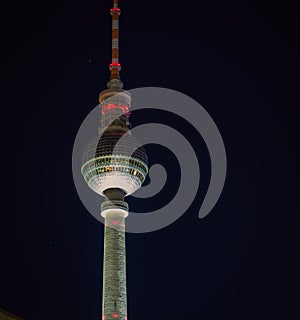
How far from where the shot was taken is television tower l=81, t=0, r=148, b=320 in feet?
467

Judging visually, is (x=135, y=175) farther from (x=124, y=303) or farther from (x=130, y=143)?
(x=124, y=303)

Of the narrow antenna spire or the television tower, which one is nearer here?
A: the television tower

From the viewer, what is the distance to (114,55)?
165 m

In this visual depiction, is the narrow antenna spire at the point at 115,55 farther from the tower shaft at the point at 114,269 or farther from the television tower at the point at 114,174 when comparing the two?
the tower shaft at the point at 114,269

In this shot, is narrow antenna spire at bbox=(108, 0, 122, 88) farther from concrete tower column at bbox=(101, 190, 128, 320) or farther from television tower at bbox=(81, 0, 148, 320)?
concrete tower column at bbox=(101, 190, 128, 320)

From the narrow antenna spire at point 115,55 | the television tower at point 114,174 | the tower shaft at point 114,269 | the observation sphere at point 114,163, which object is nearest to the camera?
the tower shaft at point 114,269

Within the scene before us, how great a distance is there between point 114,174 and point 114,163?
2.18 metres

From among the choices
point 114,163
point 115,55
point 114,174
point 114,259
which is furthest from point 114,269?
point 115,55

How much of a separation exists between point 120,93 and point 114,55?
863 centimetres

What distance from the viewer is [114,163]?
152500 mm

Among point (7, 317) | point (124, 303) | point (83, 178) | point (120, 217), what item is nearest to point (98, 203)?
point (83, 178)

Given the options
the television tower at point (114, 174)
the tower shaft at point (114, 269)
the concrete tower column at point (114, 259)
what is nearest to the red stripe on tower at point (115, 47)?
the television tower at point (114, 174)

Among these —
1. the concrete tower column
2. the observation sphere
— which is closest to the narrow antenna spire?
the observation sphere

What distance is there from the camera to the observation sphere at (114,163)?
500 ft
